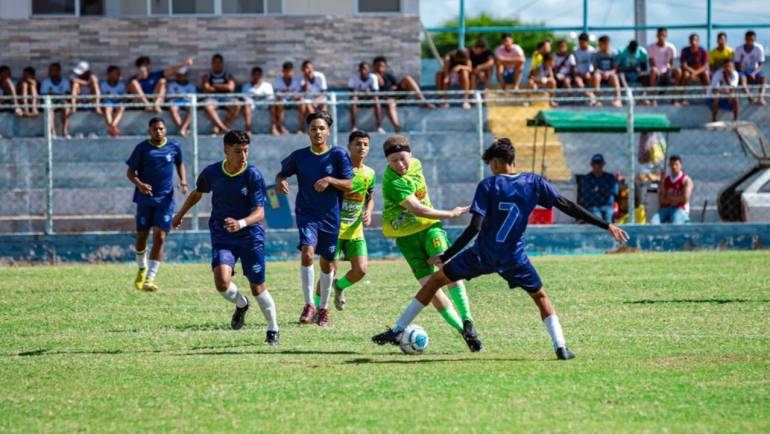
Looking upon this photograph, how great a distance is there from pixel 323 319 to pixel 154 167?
5.25m

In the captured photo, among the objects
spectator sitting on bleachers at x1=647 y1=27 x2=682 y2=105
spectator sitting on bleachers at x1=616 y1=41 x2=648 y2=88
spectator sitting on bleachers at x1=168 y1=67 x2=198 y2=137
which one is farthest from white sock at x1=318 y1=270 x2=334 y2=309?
spectator sitting on bleachers at x1=647 y1=27 x2=682 y2=105

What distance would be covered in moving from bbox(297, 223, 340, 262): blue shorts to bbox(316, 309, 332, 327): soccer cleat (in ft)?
2.11

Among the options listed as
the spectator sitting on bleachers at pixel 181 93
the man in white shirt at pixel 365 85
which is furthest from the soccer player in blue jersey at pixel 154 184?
the man in white shirt at pixel 365 85

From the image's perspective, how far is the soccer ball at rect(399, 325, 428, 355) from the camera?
423 inches

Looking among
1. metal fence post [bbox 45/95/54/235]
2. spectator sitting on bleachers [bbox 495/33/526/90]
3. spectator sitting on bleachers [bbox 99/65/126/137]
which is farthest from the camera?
spectator sitting on bleachers [bbox 495/33/526/90]

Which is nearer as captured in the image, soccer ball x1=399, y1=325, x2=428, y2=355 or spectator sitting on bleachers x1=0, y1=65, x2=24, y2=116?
soccer ball x1=399, y1=325, x2=428, y2=355

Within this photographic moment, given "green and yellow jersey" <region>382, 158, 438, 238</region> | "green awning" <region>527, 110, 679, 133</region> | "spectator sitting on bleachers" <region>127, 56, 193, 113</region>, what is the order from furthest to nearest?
"spectator sitting on bleachers" <region>127, 56, 193, 113</region>
"green awning" <region>527, 110, 679, 133</region>
"green and yellow jersey" <region>382, 158, 438, 238</region>

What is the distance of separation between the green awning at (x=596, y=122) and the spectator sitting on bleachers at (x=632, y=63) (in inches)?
101

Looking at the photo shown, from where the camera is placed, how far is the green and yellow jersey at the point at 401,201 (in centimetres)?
1137

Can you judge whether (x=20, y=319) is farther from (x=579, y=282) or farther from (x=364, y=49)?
(x=364, y=49)

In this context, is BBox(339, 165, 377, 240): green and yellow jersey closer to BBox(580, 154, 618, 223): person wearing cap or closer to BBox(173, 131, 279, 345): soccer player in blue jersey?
BBox(173, 131, 279, 345): soccer player in blue jersey

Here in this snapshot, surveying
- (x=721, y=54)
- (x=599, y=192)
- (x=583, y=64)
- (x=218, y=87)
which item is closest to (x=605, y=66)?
(x=583, y=64)

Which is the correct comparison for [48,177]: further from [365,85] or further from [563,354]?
[563,354]

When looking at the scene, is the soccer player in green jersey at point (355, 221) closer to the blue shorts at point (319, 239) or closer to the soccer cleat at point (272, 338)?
Answer: the blue shorts at point (319, 239)
